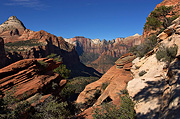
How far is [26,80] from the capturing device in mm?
10727

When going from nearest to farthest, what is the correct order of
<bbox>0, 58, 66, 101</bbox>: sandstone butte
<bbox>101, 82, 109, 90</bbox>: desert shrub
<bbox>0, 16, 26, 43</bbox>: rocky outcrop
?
<bbox>0, 58, 66, 101</bbox>: sandstone butte
<bbox>101, 82, 109, 90</bbox>: desert shrub
<bbox>0, 16, 26, 43</bbox>: rocky outcrop

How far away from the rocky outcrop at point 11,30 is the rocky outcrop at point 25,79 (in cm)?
11073

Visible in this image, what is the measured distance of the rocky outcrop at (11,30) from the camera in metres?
105

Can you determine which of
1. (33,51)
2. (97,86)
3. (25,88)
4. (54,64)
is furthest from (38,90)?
(33,51)

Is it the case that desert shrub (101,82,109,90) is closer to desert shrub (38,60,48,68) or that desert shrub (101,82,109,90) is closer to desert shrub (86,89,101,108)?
desert shrub (86,89,101,108)

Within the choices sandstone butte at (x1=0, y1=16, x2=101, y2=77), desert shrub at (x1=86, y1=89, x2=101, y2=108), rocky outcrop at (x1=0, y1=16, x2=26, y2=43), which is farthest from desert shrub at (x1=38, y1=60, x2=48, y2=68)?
rocky outcrop at (x1=0, y1=16, x2=26, y2=43)

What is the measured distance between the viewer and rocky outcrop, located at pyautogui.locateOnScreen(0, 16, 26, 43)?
10511cm

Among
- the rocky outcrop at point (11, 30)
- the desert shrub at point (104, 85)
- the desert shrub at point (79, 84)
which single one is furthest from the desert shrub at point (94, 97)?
the rocky outcrop at point (11, 30)

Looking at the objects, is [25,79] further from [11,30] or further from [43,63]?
[11,30]

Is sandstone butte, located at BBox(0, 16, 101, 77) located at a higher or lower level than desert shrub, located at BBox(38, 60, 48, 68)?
higher

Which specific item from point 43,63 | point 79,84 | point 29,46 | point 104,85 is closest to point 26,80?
point 43,63

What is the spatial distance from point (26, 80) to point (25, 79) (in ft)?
0.52

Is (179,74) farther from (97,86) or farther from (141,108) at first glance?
(97,86)


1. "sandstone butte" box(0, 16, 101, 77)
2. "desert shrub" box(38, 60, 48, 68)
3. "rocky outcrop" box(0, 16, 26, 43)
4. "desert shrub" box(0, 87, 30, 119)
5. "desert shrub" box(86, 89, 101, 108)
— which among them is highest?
"rocky outcrop" box(0, 16, 26, 43)
